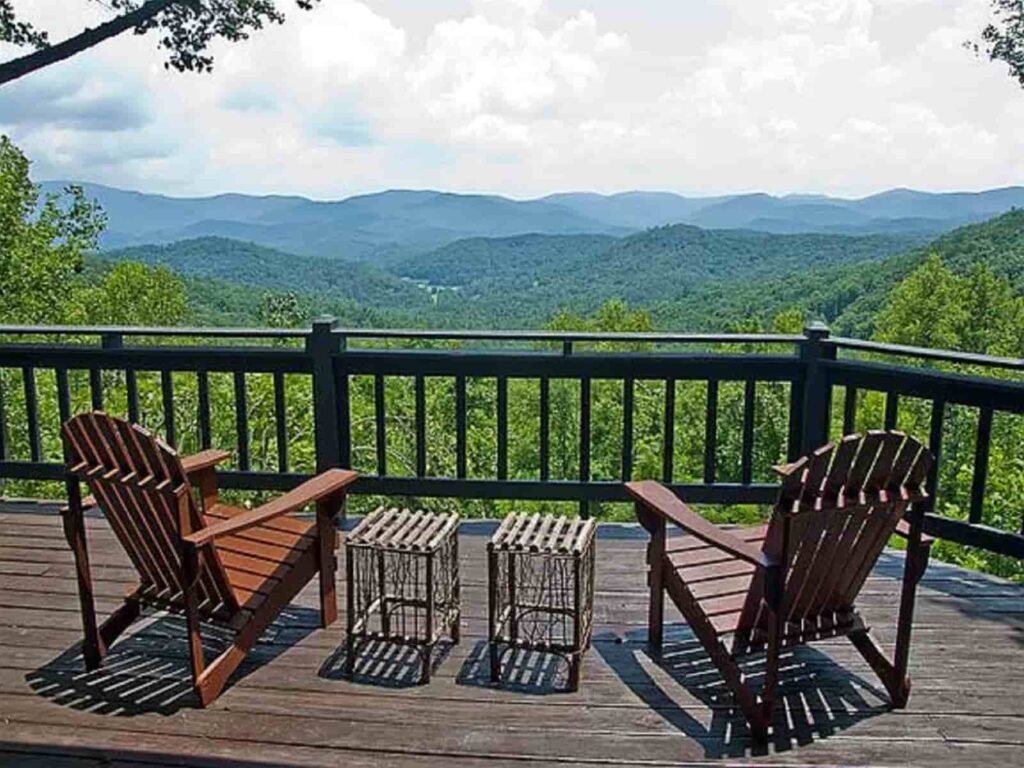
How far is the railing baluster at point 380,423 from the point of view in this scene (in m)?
4.07

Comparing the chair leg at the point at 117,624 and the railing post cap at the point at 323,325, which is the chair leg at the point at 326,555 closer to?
the chair leg at the point at 117,624

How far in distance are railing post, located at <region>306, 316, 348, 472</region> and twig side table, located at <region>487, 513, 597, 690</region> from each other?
140 centimetres

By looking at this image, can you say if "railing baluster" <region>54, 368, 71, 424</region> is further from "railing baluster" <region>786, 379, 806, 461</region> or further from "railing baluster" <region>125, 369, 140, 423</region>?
"railing baluster" <region>786, 379, 806, 461</region>

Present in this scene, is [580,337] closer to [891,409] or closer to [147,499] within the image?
[891,409]

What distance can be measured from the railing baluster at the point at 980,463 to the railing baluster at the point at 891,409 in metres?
0.34

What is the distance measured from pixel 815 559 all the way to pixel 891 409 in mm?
1744

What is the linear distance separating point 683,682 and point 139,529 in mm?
1747

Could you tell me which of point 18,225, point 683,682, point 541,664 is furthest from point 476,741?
point 18,225

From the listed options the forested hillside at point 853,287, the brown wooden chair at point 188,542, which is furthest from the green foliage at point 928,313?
the brown wooden chair at point 188,542

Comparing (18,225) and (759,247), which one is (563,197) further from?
(18,225)

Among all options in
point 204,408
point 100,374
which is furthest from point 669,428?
point 100,374

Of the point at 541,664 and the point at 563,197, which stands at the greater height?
the point at 563,197

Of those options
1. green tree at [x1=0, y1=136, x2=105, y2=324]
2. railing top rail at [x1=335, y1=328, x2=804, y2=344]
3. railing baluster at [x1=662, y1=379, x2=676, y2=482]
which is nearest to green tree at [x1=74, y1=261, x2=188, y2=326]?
green tree at [x1=0, y1=136, x2=105, y2=324]

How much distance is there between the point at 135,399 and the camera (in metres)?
4.36
